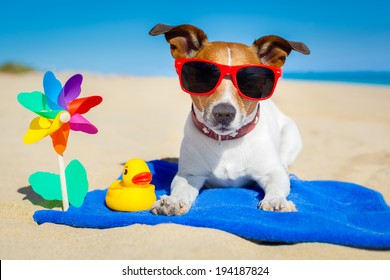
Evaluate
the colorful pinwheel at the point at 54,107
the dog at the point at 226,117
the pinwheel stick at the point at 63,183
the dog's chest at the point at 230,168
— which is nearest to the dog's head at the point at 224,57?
the dog at the point at 226,117

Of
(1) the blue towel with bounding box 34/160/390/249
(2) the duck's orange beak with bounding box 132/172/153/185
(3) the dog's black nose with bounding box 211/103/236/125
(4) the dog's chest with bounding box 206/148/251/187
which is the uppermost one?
(3) the dog's black nose with bounding box 211/103/236/125

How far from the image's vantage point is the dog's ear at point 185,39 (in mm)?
3934

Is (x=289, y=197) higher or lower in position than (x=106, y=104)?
lower

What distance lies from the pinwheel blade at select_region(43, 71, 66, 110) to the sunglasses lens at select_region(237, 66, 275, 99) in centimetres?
144

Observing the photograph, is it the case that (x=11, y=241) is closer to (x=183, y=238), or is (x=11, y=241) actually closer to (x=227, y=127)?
(x=183, y=238)

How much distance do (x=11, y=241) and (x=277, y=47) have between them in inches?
103

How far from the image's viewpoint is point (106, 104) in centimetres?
1197

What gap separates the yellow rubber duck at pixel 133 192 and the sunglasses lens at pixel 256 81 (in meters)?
1.05

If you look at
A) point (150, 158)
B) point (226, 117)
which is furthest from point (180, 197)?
point (150, 158)

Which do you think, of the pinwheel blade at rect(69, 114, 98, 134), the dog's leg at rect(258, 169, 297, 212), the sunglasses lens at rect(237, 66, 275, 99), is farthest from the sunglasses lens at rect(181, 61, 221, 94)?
the dog's leg at rect(258, 169, 297, 212)

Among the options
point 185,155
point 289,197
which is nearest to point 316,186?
point 289,197

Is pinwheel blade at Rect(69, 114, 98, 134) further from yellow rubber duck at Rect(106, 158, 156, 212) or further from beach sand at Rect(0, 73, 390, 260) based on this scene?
beach sand at Rect(0, 73, 390, 260)

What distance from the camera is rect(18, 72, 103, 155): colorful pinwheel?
11.9 feet

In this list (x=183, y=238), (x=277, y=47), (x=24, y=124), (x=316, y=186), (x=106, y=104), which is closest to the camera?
(x=183, y=238)
